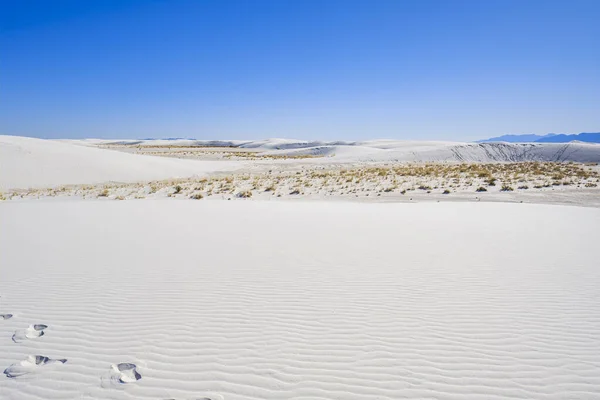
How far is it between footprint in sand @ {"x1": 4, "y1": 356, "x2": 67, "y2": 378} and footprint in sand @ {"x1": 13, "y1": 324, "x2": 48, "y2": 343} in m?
0.47

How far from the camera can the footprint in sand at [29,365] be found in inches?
118

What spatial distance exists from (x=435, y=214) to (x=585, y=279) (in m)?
5.94

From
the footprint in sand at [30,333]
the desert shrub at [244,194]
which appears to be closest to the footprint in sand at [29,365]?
the footprint in sand at [30,333]

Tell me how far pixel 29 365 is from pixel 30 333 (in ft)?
2.32

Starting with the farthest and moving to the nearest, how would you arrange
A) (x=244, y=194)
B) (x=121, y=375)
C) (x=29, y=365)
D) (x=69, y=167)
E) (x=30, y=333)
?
(x=69, y=167), (x=244, y=194), (x=30, y=333), (x=29, y=365), (x=121, y=375)

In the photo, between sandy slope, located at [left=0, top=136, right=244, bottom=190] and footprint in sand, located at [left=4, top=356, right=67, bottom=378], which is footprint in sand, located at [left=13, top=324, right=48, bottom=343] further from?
sandy slope, located at [left=0, top=136, right=244, bottom=190]

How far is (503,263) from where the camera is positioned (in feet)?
19.9

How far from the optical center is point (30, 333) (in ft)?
12.1

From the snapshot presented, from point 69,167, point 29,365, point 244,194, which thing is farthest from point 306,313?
point 69,167

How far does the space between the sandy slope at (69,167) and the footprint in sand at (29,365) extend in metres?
22.5

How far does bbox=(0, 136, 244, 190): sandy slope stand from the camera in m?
22.6

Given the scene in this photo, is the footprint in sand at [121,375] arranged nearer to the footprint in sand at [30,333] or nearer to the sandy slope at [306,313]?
the sandy slope at [306,313]

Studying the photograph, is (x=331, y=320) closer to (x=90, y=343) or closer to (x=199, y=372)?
(x=199, y=372)

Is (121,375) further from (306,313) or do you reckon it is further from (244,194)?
(244,194)
